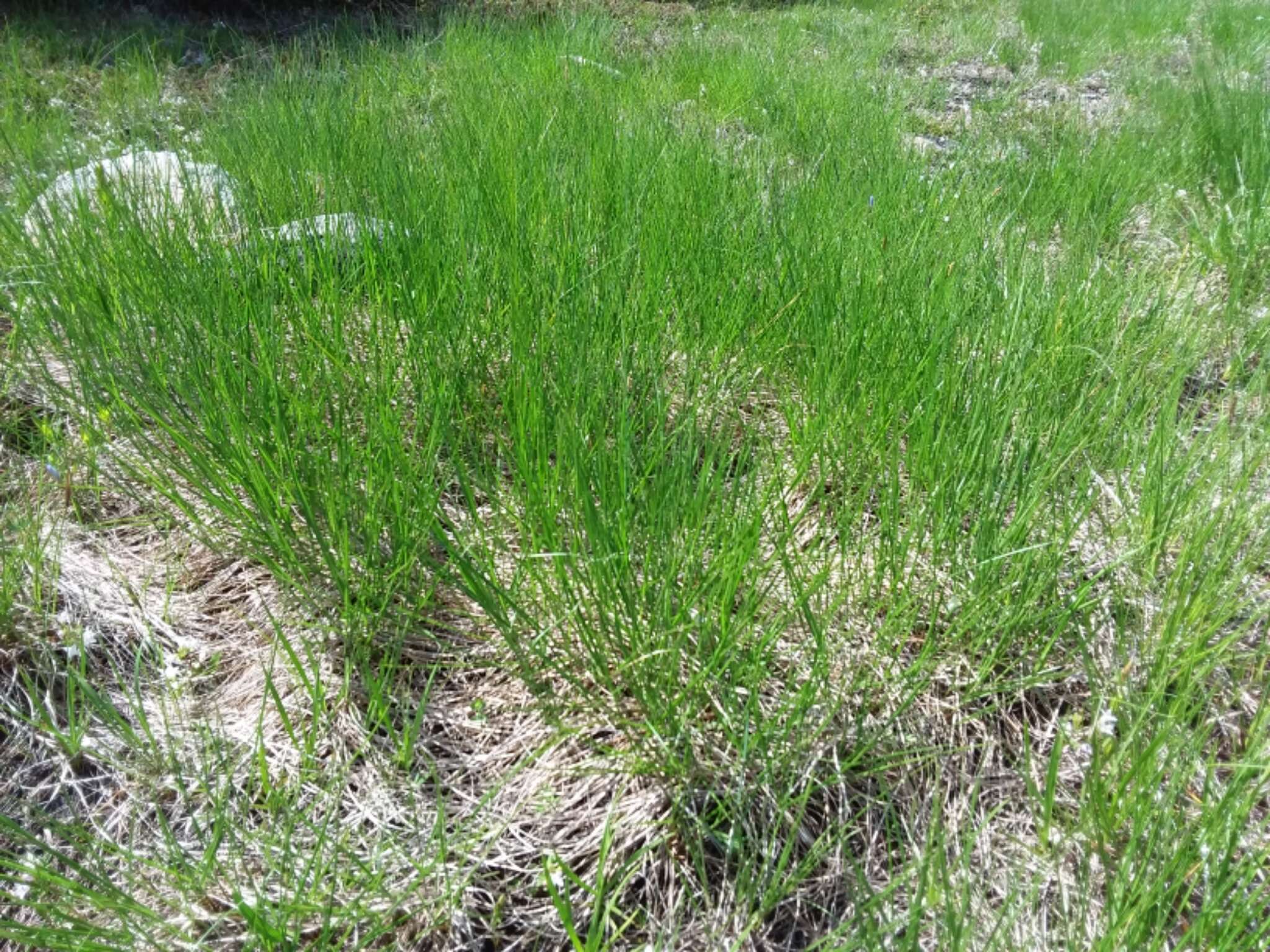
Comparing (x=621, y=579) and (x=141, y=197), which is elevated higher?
(x=141, y=197)

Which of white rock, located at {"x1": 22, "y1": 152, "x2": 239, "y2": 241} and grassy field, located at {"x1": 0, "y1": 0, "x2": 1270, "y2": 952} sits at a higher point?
white rock, located at {"x1": 22, "y1": 152, "x2": 239, "y2": 241}

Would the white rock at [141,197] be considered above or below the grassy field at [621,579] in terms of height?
above

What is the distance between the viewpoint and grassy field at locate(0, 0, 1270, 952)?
1.01 m

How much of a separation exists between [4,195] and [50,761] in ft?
6.52

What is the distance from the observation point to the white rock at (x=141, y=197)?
1930 millimetres

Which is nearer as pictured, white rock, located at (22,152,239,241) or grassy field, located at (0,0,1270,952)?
grassy field, located at (0,0,1270,952)

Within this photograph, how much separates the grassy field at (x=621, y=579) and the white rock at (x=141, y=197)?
55mm

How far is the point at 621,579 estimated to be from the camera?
1.15 meters

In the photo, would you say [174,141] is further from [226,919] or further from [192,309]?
[226,919]

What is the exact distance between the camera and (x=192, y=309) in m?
1.63

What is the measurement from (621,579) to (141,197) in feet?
5.99

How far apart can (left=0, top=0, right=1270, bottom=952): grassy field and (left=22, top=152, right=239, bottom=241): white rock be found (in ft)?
0.18

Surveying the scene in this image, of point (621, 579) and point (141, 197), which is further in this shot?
point (141, 197)

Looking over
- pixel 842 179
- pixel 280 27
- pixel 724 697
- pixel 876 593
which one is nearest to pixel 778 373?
pixel 876 593
